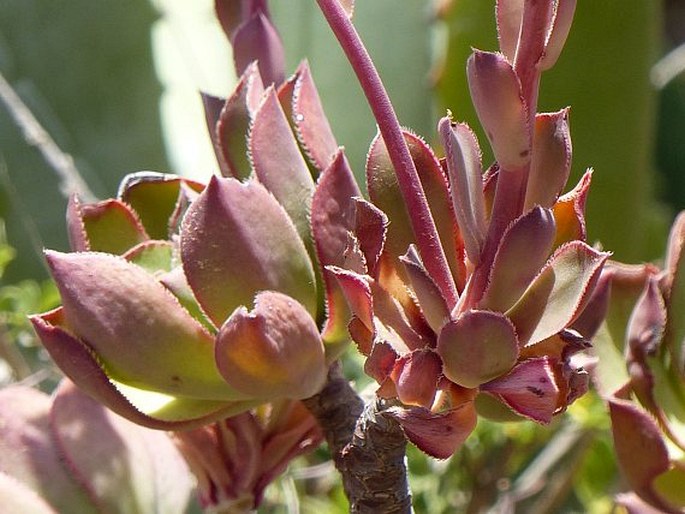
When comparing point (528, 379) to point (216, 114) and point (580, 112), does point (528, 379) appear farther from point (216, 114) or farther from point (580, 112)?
point (580, 112)

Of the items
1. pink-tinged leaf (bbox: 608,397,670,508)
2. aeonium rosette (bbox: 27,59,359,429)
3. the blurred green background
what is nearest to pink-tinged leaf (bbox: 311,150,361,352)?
aeonium rosette (bbox: 27,59,359,429)

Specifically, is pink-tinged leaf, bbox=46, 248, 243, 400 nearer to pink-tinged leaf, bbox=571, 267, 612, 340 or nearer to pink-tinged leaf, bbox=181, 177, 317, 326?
pink-tinged leaf, bbox=181, 177, 317, 326

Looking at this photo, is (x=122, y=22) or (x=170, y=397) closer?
(x=170, y=397)

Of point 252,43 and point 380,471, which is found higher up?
point 252,43

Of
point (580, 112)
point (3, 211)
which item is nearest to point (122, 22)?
point (3, 211)

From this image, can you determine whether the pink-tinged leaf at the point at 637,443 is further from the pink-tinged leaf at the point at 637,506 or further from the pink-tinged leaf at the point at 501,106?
the pink-tinged leaf at the point at 501,106

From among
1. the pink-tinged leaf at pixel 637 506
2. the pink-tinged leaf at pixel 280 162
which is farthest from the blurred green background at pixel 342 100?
the pink-tinged leaf at pixel 280 162

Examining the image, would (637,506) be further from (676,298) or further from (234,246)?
(234,246)
